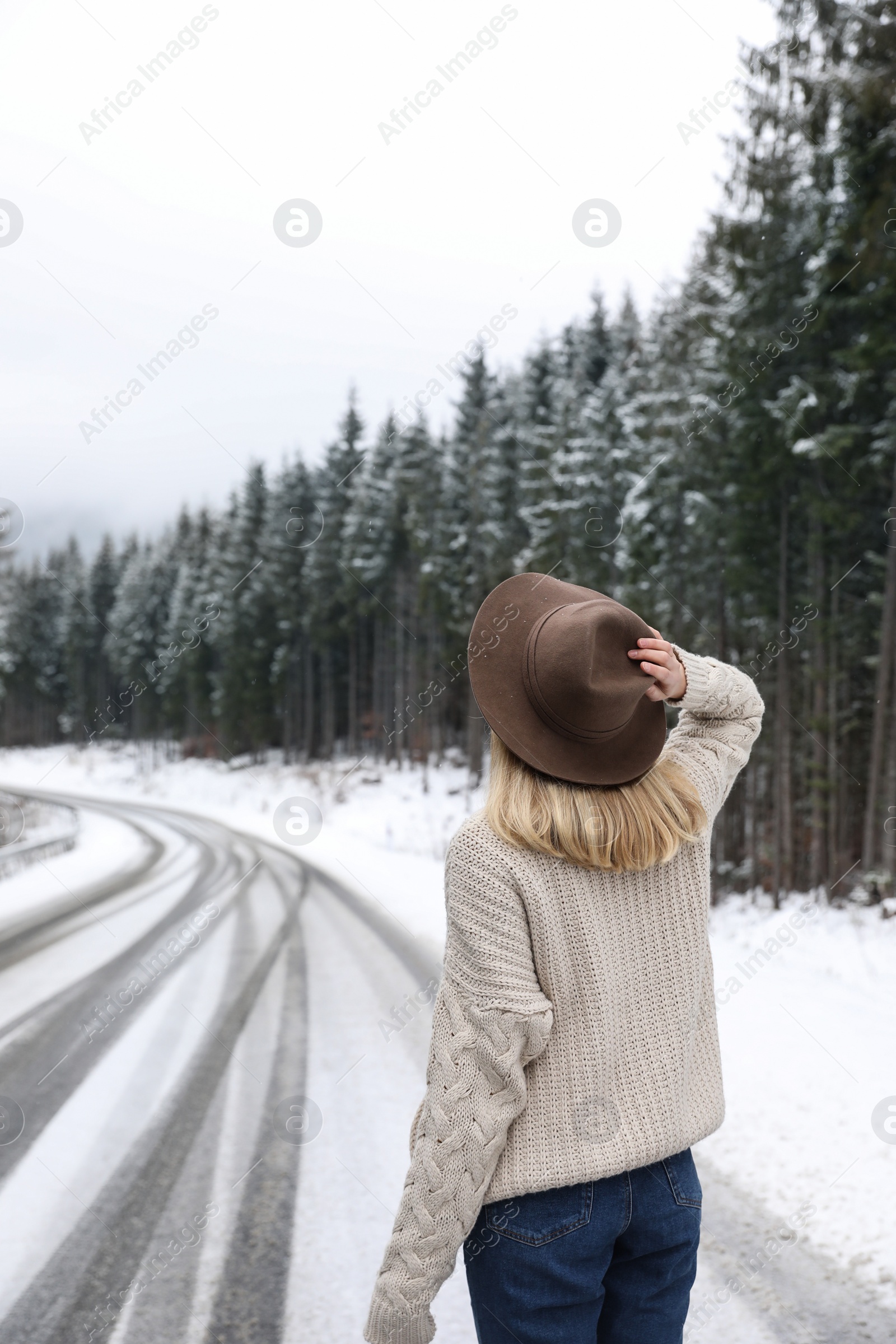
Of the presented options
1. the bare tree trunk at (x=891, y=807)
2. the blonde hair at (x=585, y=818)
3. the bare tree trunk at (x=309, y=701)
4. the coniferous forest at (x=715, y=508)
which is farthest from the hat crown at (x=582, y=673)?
the bare tree trunk at (x=309, y=701)

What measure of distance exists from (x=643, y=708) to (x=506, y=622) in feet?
1.09

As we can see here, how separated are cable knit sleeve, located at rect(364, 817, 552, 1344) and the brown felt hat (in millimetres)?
211

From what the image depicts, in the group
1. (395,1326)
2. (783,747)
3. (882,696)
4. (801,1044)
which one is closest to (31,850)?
(783,747)

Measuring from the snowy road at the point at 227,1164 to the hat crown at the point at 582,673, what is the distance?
9.30 ft

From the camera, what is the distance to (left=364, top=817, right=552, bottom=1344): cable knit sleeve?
5.28 feet

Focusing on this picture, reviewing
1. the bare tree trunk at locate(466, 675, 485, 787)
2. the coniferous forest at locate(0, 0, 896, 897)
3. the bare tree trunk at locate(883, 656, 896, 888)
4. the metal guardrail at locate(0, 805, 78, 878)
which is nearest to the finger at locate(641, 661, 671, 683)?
the bare tree trunk at locate(883, 656, 896, 888)

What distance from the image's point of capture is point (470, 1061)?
162cm

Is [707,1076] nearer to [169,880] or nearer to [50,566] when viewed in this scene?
[169,880]

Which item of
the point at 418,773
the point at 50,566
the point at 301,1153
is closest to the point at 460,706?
the point at 418,773

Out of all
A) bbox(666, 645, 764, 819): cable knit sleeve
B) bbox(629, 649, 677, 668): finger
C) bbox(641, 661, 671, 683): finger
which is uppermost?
bbox(629, 649, 677, 668): finger

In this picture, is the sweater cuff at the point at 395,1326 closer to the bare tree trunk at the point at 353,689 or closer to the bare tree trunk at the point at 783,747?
the bare tree trunk at the point at 783,747

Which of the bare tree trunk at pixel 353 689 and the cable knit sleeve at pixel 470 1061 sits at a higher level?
the bare tree trunk at pixel 353 689

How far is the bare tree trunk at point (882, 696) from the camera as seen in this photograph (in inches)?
484

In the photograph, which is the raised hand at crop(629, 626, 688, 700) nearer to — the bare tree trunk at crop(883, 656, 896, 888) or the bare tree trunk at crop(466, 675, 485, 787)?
the bare tree trunk at crop(883, 656, 896, 888)
